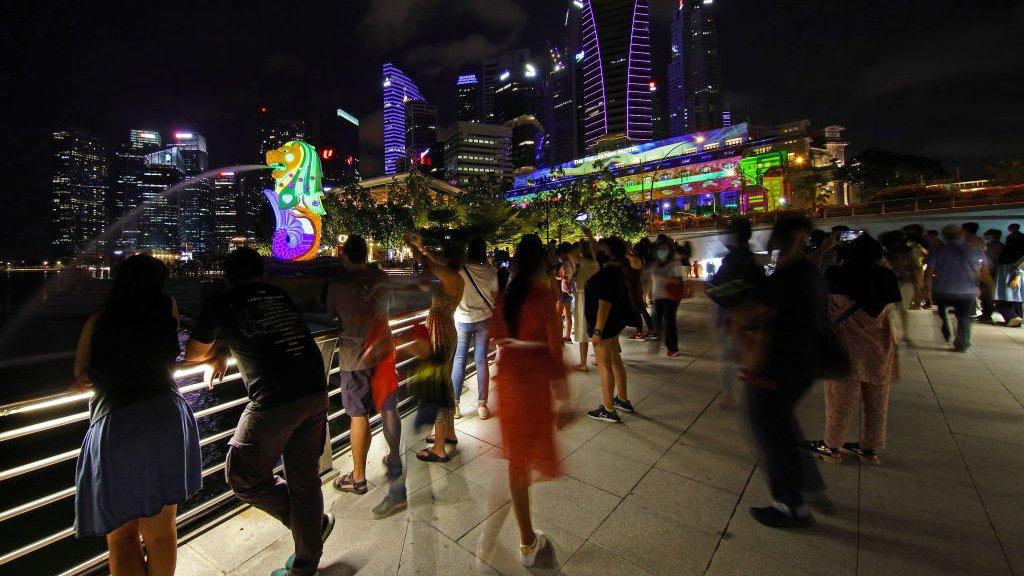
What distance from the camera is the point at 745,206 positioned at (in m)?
46.0

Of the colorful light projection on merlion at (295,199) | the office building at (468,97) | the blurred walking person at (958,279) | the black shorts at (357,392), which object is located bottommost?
the black shorts at (357,392)

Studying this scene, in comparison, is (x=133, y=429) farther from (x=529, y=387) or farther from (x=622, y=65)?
(x=622, y=65)

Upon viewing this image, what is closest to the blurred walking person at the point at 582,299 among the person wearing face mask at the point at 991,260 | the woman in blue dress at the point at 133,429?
the woman in blue dress at the point at 133,429

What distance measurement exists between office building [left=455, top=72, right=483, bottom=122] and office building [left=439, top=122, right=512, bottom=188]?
208 ft

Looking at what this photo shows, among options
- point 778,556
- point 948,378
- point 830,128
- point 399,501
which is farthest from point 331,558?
point 830,128

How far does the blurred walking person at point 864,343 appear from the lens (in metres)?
2.99

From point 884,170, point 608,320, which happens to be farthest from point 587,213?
point 884,170

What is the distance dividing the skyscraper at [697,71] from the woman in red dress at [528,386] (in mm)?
176048

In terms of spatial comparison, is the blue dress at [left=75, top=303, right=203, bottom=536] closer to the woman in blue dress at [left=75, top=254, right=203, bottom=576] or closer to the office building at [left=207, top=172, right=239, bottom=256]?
the woman in blue dress at [left=75, top=254, right=203, bottom=576]

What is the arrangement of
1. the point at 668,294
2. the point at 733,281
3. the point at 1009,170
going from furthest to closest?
1. the point at 1009,170
2. the point at 668,294
3. the point at 733,281

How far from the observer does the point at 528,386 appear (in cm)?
215

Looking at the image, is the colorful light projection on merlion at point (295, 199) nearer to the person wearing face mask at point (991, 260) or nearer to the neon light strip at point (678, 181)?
the person wearing face mask at point (991, 260)

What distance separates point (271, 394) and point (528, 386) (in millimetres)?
1242

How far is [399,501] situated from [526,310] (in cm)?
162
